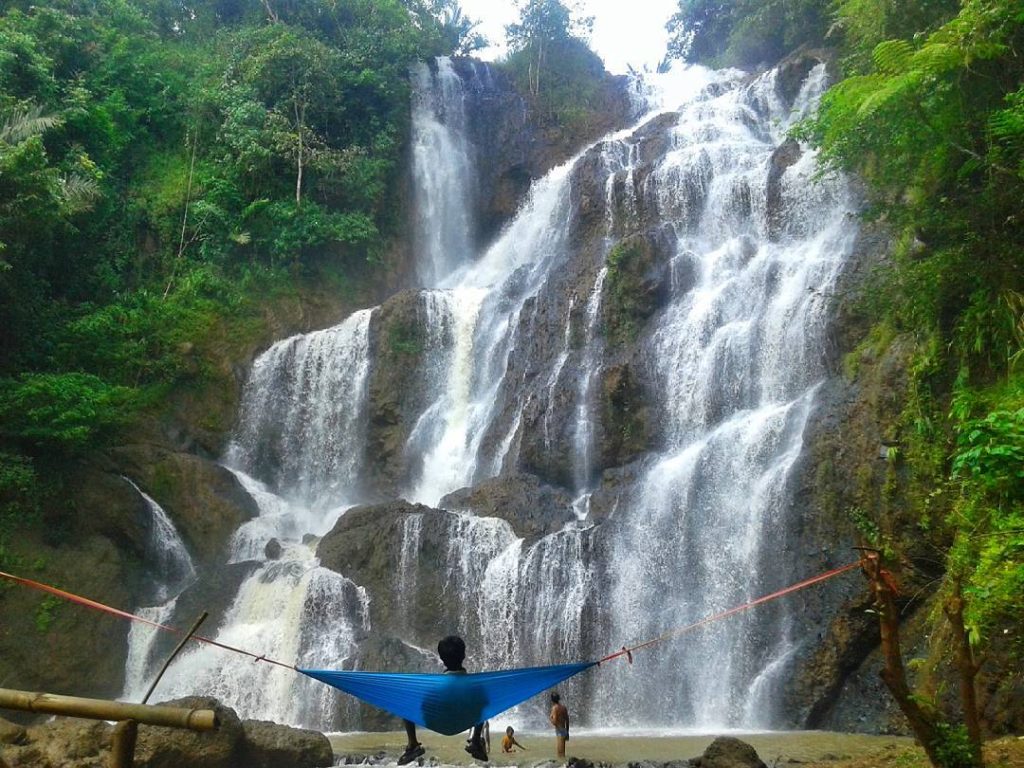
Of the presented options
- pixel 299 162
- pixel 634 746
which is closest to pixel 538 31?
pixel 299 162

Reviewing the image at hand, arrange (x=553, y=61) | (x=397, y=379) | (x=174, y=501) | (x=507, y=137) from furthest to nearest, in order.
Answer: (x=553, y=61) < (x=507, y=137) < (x=397, y=379) < (x=174, y=501)

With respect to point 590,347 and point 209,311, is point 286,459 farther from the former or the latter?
point 590,347

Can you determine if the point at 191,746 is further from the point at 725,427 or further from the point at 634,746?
the point at 725,427

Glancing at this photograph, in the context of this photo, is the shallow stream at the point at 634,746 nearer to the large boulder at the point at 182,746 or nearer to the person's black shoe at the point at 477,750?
the large boulder at the point at 182,746

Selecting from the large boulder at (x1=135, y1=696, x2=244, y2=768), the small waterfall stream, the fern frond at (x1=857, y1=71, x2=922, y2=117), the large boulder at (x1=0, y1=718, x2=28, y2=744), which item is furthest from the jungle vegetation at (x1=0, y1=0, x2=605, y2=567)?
the fern frond at (x1=857, y1=71, x2=922, y2=117)

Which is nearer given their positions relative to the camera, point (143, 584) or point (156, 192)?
point (143, 584)

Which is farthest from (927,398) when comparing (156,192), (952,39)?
(156,192)

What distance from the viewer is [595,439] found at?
15.5 m

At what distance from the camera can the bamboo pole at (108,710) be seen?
3.66 m

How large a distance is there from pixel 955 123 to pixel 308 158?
17638 mm

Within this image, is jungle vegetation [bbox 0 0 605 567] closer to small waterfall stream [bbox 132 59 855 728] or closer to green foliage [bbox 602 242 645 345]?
small waterfall stream [bbox 132 59 855 728]

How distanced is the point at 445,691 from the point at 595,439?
10.7m

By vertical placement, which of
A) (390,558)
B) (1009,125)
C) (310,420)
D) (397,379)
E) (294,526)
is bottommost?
(390,558)

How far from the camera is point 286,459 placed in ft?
63.9
